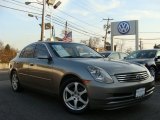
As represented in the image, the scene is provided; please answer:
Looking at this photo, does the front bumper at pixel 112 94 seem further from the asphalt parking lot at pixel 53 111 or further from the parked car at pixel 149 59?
the parked car at pixel 149 59

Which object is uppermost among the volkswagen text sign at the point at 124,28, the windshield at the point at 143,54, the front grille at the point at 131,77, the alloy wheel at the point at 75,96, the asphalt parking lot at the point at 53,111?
the volkswagen text sign at the point at 124,28

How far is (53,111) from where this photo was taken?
664 centimetres

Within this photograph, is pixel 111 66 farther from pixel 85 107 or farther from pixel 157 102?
pixel 157 102

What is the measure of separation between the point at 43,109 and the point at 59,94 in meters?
0.53

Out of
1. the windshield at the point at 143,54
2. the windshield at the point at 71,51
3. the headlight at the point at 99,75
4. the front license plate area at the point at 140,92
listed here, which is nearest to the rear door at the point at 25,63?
the windshield at the point at 71,51

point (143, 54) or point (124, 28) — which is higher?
point (124, 28)

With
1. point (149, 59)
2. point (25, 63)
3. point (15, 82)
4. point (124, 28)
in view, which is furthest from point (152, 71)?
point (124, 28)

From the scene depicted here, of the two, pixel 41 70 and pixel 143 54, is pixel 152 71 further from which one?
pixel 41 70

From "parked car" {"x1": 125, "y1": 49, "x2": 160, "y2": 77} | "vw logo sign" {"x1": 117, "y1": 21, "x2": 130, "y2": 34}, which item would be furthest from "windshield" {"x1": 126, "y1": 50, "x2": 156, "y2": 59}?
"vw logo sign" {"x1": 117, "y1": 21, "x2": 130, "y2": 34}

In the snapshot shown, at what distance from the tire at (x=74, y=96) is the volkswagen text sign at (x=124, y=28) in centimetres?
2541

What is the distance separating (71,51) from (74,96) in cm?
142

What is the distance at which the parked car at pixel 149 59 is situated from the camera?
12426mm

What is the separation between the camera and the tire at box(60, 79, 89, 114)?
20.2 ft

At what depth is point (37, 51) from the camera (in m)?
7.99
